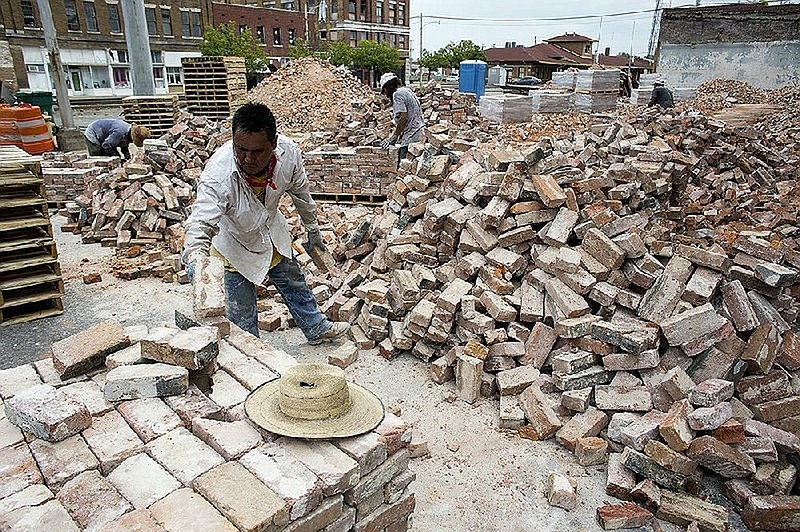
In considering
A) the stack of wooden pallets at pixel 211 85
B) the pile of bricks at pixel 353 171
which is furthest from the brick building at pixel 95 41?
the pile of bricks at pixel 353 171

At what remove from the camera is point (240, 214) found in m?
3.72

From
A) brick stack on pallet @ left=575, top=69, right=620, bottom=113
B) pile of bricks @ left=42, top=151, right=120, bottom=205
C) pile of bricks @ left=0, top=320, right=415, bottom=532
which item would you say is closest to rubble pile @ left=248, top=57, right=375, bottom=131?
brick stack on pallet @ left=575, top=69, right=620, bottom=113

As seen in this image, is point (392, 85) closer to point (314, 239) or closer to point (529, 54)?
point (314, 239)

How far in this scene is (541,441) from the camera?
3.71 meters

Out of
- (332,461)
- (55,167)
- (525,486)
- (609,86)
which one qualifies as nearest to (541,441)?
(525,486)

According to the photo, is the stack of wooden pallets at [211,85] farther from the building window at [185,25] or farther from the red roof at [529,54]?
the red roof at [529,54]

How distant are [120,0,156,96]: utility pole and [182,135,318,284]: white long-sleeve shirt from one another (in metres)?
11.3

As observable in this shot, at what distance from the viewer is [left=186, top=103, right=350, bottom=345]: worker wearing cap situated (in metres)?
3.39

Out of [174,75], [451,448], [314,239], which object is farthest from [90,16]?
[451,448]

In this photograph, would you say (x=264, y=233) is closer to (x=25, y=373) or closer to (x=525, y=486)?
(x=25, y=373)

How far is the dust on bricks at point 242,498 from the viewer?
6.11 feet

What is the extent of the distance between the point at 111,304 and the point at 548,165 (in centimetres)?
470

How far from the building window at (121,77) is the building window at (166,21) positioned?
12.1 feet

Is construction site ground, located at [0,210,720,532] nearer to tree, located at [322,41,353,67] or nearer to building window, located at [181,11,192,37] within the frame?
tree, located at [322,41,353,67]
